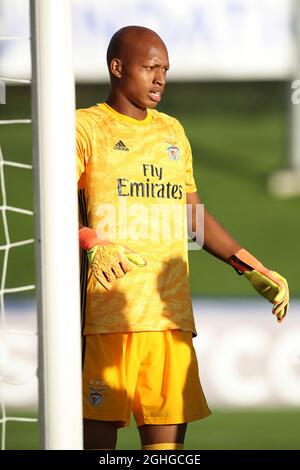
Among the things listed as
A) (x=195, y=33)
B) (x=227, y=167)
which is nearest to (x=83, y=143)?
(x=195, y=33)

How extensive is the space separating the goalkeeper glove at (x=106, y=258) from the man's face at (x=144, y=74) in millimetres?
556

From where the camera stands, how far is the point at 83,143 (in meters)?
4.12

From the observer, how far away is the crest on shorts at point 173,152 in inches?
167

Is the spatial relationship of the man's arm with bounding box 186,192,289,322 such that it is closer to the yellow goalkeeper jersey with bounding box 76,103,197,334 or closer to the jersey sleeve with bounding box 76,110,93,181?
the yellow goalkeeper jersey with bounding box 76,103,197,334

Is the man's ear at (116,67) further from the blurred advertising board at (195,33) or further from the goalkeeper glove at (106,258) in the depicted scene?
the blurred advertising board at (195,33)

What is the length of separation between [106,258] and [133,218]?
283 millimetres

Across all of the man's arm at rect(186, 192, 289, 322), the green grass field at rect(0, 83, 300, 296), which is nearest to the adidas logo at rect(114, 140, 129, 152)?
the man's arm at rect(186, 192, 289, 322)

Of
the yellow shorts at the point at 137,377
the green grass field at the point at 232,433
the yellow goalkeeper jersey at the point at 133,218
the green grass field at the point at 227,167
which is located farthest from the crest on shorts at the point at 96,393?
the green grass field at the point at 227,167

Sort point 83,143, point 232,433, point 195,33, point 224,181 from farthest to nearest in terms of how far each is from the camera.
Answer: point 224,181
point 195,33
point 232,433
point 83,143

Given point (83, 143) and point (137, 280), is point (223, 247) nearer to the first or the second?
point (137, 280)

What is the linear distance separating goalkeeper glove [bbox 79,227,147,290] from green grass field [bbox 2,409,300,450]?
1.87 metres

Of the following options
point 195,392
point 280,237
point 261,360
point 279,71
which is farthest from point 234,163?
point 195,392

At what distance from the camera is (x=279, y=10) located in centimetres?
1329

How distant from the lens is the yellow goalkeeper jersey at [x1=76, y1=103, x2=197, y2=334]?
4.12 meters
